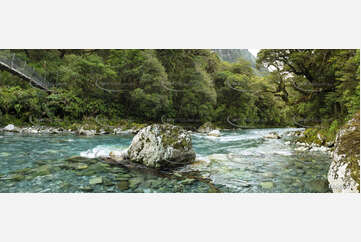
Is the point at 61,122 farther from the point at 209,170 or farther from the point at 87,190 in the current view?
the point at 209,170

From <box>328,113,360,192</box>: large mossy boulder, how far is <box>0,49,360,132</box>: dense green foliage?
236 centimetres

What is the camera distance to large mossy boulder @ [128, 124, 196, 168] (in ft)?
9.84

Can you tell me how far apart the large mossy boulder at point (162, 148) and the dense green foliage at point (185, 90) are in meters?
1.67

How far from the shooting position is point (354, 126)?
7.38 feet

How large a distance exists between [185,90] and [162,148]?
10.9 feet

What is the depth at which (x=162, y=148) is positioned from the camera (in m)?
3.05

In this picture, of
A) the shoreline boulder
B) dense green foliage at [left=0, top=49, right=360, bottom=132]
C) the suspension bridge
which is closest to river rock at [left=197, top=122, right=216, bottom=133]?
the shoreline boulder

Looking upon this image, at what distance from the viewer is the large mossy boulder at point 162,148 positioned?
118 inches

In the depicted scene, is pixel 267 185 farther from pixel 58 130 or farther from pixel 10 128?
pixel 10 128

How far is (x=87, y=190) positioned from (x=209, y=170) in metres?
1.70

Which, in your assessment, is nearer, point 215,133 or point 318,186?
point 318,186

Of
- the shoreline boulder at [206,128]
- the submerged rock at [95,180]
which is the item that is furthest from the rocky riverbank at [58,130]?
the submerged rock at [95,180]

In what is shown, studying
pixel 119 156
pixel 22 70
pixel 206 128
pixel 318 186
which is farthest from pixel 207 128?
pixel 22 70

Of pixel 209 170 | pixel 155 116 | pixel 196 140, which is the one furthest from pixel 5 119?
pixel 209 170
